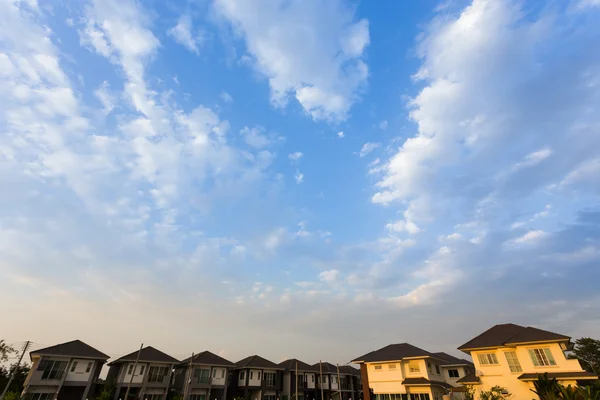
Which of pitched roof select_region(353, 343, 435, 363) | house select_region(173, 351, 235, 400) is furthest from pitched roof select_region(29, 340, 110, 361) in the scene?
pitched roof select_region(353, 343, 435, 363)

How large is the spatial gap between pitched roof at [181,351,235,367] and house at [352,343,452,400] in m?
18.8

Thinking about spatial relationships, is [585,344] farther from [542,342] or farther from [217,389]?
[217,389]

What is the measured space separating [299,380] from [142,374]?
81.8 ft

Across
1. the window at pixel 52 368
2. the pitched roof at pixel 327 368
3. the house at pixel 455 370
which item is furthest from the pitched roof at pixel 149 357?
the house at pixel 455 370

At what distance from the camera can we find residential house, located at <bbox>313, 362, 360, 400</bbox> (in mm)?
54188

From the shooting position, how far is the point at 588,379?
23281 millimetres

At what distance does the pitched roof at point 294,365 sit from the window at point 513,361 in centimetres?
3241

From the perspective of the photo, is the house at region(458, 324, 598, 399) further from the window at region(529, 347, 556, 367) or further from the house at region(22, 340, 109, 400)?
the house at region(22, 340, 109, 400)

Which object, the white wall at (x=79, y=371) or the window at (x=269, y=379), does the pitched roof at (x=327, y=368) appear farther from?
the white wall at (x=79, y=371)

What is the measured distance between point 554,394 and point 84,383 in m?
43.4

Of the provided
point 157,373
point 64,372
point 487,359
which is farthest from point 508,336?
point 64,372

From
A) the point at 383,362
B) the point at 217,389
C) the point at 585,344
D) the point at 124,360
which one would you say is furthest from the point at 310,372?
the point at 585,344

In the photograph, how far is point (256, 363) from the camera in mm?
48031

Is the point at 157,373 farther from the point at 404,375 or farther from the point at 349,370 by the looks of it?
the point at 349,370
